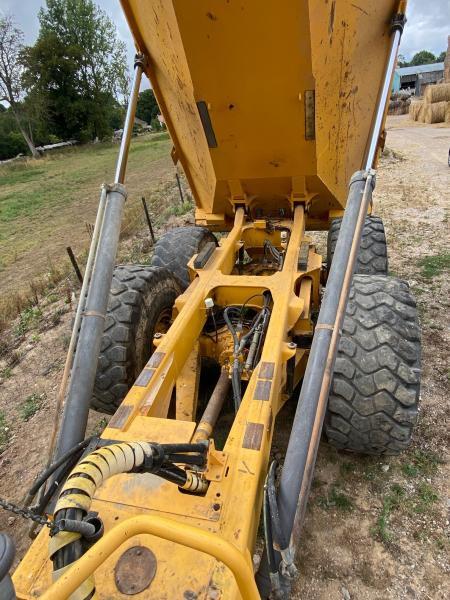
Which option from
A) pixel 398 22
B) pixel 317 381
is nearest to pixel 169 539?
pixel 317 381

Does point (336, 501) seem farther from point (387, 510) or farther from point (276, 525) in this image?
point (276, 525)

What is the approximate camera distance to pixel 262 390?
2.36 metres

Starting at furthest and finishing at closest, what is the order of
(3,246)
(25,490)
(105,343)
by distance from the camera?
(3,246)
(25,490)
(105,343)

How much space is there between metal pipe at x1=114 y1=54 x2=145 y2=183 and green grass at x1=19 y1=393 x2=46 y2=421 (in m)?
2.48

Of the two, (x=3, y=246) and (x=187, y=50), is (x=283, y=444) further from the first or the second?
(x=3, y=246)

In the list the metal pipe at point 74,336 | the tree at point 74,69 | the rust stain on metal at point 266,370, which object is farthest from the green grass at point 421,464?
the tree at point 74,69

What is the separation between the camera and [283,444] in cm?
331

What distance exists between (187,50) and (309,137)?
110 centimetres

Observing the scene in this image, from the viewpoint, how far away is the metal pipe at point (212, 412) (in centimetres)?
237

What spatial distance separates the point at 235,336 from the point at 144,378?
0.77 metres

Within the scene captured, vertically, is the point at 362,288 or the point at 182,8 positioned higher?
the point at 182,8

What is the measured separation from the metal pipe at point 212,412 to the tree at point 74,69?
4774 centimetres

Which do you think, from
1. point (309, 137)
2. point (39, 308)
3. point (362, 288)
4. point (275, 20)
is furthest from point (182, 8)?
point (39, 308)

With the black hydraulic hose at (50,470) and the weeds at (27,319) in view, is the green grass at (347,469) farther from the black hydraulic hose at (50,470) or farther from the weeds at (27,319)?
the weeds at (27,319)
